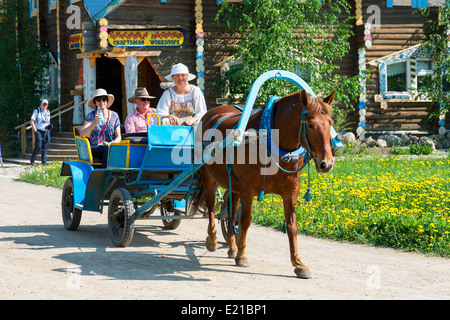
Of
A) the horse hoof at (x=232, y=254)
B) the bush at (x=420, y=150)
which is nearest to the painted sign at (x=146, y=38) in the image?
the bush at (x=420, y=150)

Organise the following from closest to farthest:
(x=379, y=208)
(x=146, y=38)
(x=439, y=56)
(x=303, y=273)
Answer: (x=303, y=273), (x=379, y=208), (x=146, y=38), (x=439, y=56)

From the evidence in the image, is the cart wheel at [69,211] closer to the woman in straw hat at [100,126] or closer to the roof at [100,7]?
the woman in straw hat at [100,126]

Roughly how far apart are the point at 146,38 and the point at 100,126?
10.4 meters

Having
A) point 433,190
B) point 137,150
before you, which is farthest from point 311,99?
point 433,190

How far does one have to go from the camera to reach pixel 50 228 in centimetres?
900

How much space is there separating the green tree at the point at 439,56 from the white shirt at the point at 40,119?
37.2ft

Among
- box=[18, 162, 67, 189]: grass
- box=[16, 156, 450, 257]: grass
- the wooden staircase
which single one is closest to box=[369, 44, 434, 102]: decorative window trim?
box=[16, 156, 450, 257]: grass

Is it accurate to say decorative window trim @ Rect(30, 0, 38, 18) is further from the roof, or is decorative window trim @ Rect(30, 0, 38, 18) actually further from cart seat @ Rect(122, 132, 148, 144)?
cart seat @ Rect(122, 132, 148, 144)

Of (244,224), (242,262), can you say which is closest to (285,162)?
(244,224)

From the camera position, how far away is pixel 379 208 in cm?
911

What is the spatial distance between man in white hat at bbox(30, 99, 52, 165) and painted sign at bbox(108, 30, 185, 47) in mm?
2736

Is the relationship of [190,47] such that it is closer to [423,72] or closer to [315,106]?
[423,72]

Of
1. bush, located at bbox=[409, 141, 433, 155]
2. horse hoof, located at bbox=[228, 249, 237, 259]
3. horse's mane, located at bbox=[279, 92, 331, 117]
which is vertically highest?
horse's mane, located at bbox=[279, 92, 331, 117]

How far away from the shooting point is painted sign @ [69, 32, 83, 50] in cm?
1985
